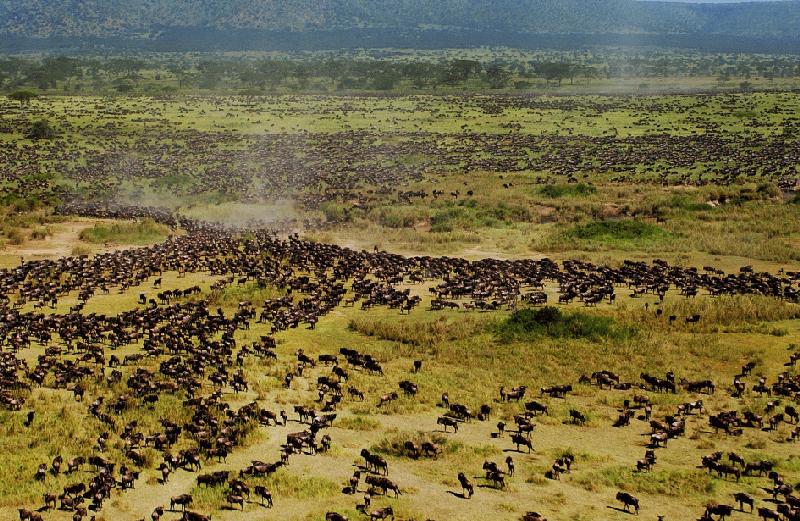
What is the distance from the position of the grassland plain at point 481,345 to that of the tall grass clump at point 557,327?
9cm

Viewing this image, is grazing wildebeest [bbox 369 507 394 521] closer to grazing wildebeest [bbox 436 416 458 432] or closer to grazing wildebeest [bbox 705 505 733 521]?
grazing wildebeest [bbox 436 416 458 432]

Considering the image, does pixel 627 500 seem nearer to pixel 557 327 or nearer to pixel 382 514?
pixel 382 514

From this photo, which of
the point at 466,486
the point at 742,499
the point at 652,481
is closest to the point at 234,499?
the point at 466,486

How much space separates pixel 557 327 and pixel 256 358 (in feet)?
38.6

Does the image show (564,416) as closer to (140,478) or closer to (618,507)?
(618,507)

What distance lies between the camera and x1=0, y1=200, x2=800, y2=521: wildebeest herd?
1888cm

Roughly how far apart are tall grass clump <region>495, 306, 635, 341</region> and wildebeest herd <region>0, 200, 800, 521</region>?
3.22 metres

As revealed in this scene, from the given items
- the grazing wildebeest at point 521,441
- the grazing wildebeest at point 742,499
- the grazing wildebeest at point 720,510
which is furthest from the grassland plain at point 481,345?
the grazing wildebeest at point 720,510

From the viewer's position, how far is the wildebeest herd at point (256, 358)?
18875 millimetres

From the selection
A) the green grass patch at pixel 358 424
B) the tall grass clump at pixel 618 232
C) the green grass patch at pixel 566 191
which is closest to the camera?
the green grass patch at pixel 358 424

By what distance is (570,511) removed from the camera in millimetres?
17250

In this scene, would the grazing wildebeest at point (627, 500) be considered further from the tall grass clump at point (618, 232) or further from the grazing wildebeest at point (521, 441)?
the tall grass clump at point (618, 232)

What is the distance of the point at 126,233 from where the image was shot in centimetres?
5025

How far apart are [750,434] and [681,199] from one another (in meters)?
39.3
